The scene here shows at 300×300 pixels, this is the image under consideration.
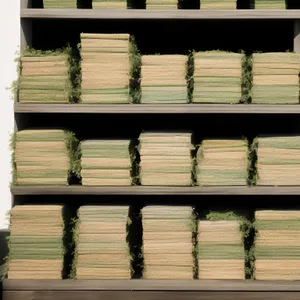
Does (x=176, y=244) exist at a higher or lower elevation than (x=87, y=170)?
lower

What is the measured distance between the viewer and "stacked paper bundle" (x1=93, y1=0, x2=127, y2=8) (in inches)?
128

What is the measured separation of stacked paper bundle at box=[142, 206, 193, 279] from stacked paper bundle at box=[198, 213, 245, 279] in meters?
0.07

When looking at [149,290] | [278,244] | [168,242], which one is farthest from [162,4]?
[149,290]

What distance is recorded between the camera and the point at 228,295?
10.5ft

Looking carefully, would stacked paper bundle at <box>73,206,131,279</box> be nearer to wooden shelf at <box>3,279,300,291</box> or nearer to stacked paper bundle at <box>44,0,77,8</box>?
wooden shelf at <box>3,279,300,291</box>

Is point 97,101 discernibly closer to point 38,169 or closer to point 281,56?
point 38,169

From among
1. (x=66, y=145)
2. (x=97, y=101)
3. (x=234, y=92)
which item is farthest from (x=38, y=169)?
(x=234, y=92)

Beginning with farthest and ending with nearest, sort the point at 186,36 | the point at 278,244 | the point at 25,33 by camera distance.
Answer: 1. the point at 186,36
2. the point at 25,33
3. the point at 278,244

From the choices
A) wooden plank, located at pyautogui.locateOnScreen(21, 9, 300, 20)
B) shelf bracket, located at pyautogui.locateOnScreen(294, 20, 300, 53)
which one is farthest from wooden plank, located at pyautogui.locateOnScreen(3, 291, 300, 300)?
wooden plank, located at pyautogui.locateOnScreen(21, 9, 300, 20)

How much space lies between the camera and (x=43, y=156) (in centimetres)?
324

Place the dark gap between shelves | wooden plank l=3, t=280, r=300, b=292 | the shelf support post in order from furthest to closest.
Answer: the dark gap between shelves, the shelf support post, wooden plank l=3, t=280, r=300, b=292

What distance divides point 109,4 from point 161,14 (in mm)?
289

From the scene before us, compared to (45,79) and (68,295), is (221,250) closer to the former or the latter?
(68,295)

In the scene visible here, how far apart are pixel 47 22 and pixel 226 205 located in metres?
1.52
